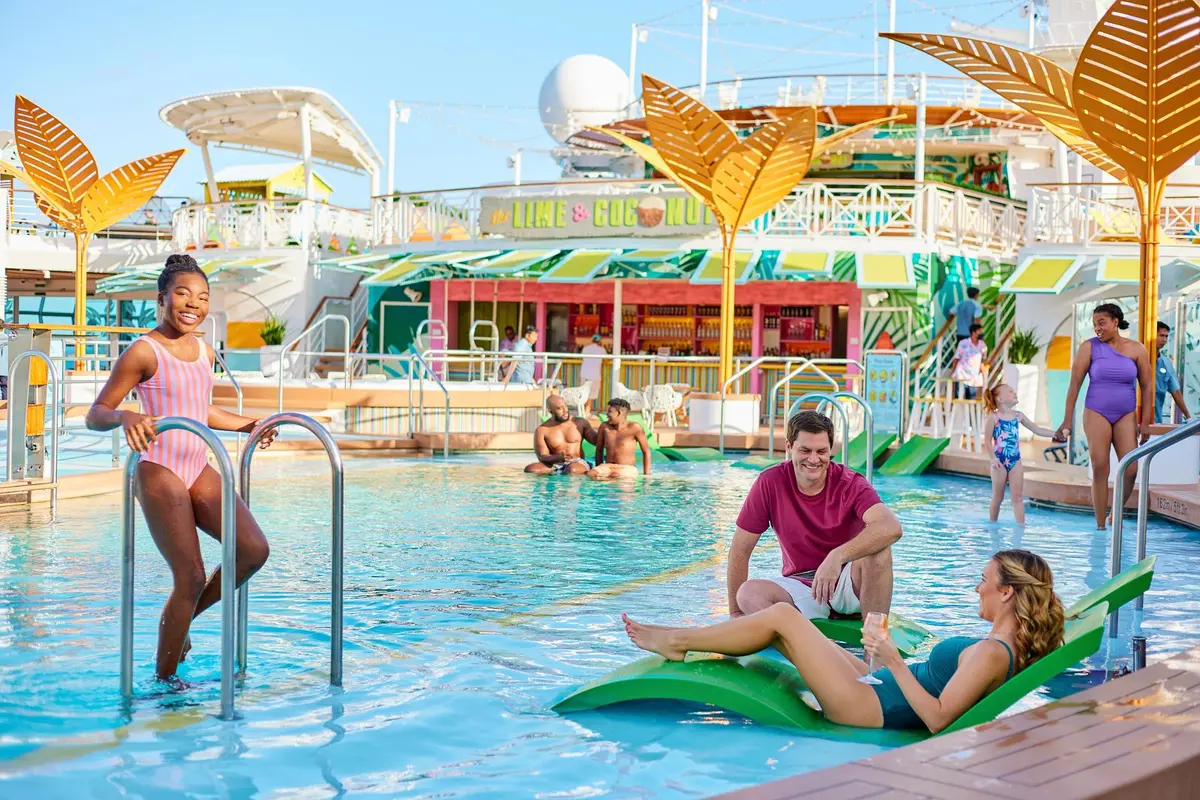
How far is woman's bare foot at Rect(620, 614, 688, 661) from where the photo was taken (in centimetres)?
441

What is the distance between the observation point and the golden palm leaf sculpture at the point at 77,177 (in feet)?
63.0

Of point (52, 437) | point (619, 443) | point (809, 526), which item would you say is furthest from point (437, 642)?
point (619, 443)

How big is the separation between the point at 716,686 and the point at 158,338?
2.23 m

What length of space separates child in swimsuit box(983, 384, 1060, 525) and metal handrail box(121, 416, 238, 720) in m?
6.52

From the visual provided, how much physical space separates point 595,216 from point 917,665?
65.9 feet

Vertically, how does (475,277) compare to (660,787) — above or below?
above

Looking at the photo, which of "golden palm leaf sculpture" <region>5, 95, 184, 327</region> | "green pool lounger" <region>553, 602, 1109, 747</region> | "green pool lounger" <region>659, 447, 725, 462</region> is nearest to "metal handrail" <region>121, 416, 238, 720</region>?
"green pool lounger" <region>553, 602, 1109, 747</region>

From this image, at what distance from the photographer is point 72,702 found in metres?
4.54

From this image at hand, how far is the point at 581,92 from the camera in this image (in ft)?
112

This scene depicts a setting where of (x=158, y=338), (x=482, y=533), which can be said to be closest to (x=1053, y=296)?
(x=482, y=533)

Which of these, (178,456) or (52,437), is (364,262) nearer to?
(52,437)

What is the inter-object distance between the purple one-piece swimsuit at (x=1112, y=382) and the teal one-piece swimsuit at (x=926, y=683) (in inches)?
189

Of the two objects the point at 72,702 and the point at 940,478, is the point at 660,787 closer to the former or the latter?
the point at 72,702

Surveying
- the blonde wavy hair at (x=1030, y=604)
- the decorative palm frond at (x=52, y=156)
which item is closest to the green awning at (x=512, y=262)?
the decorative palm frond at (x=52, y=156)
